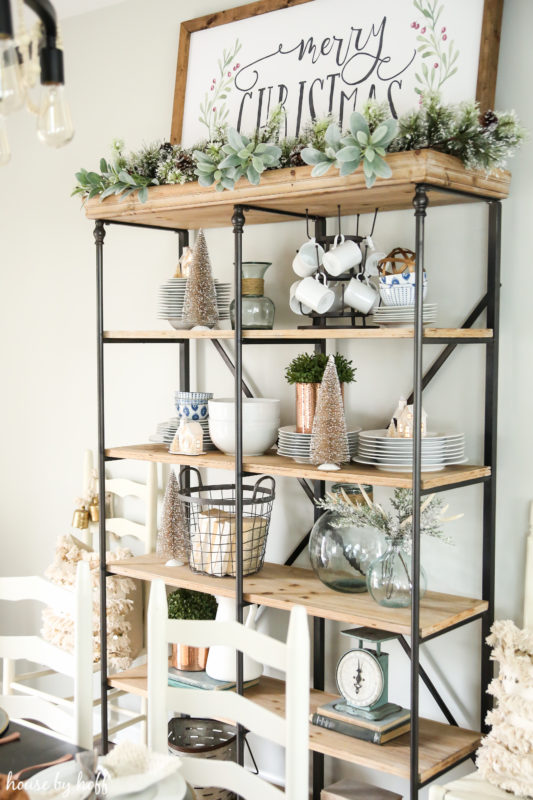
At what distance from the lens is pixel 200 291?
2635 millimetres

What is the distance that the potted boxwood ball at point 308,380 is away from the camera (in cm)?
248

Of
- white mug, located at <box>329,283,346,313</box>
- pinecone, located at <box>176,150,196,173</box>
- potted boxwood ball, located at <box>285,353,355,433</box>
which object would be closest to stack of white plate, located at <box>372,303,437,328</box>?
white mug, located at <box>329,283,346,313</box>

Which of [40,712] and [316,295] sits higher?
[316,295]

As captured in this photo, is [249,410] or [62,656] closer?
[62,656]

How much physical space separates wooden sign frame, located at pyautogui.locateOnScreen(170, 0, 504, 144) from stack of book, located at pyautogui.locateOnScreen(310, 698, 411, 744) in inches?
61.8

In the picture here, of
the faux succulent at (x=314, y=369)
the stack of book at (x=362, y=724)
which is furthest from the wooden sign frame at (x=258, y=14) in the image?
the stack of book at (x=362, y=724)

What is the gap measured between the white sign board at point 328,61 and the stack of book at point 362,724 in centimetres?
159

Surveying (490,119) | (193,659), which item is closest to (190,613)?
(193,659)

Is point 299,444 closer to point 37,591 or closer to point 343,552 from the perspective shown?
point 343,552

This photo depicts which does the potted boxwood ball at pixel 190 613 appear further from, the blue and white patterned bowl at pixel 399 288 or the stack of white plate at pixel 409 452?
the blue and white patterned bowl at pixel 399 288

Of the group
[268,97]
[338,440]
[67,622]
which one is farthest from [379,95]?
[67,622]

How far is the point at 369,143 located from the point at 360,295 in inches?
18.1

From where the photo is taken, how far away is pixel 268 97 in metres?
2.67

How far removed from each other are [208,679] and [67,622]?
0.60m
